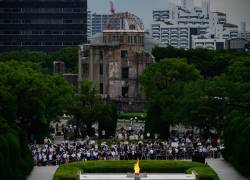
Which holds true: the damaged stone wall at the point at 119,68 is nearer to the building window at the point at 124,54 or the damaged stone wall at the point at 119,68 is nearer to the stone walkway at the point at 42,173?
the building window at the point at 124,54

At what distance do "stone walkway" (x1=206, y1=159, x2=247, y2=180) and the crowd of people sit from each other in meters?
1.47

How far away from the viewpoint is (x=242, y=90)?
9256cm

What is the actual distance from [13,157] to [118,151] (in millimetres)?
18058

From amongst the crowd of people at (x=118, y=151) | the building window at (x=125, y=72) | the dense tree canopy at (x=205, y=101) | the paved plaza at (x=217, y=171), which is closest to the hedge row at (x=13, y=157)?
the paved plaza at (x=217, y=171)

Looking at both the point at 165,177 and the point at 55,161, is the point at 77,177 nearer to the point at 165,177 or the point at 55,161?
the point at 165,177

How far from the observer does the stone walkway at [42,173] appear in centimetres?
6369

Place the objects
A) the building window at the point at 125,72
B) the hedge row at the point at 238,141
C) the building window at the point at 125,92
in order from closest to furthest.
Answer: the hedge row at the point at 238,141, the building window at the point at 125,92, the building window at the point at 125,72

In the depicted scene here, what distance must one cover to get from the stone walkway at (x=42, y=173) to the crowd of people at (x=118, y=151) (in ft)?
8.21

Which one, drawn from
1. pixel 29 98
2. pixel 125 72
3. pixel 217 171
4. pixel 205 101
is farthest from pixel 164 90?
pixel 125 72

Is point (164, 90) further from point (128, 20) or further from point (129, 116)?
point (128, 20)

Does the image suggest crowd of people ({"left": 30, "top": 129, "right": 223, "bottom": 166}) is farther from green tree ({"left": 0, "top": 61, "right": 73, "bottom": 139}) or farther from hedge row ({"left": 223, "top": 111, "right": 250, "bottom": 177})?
green tree ({"left": 0, "top": 61, "right": 73, "bottom": 139})

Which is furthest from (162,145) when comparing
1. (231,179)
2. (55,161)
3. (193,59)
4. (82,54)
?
(193,59)

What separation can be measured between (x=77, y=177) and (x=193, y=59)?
100.0m

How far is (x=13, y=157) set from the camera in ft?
192
